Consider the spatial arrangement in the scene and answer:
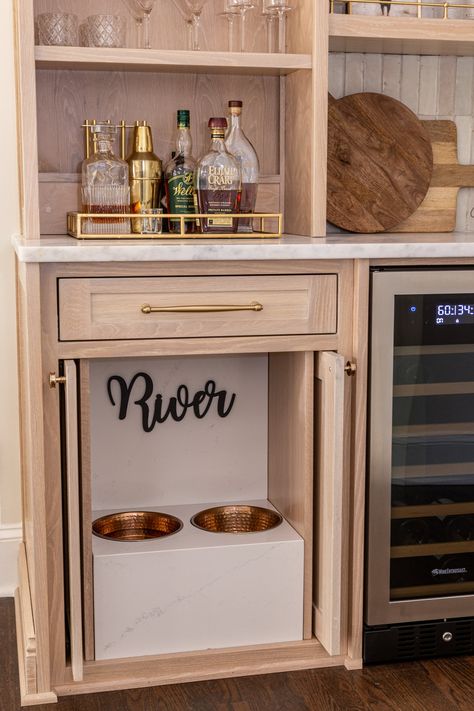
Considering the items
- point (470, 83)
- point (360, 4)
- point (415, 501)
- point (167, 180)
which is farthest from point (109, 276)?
point (470, 83)

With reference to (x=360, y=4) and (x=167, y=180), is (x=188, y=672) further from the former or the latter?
(x=360, y=4)

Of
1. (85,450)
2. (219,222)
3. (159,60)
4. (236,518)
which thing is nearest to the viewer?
(85,450)

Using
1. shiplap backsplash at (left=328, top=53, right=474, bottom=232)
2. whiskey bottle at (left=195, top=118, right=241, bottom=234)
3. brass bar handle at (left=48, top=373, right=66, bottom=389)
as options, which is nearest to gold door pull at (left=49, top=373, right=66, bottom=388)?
brass bar handle at (left=48, top=373, right=66, bottom=389)

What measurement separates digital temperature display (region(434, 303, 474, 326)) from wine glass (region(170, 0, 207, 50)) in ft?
3.02

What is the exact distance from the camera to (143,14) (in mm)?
2326

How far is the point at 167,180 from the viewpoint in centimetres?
234

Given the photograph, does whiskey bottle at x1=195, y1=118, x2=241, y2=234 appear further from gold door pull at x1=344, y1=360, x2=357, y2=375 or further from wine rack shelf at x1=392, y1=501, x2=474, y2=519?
wine rack shelf at x1=392, y1=501, x2=474, y2=519

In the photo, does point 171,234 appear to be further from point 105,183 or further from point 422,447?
point 422,447

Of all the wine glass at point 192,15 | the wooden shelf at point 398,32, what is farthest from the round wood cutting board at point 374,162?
the wine glass at point 192,15

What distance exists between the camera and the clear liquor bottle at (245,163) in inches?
92.0

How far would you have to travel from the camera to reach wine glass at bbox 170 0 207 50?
2309 millimetres

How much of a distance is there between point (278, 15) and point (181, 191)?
515 millimetres

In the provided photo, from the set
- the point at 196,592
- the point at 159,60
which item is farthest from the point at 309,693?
the point at 159,60

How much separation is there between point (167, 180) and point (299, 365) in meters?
0.58
